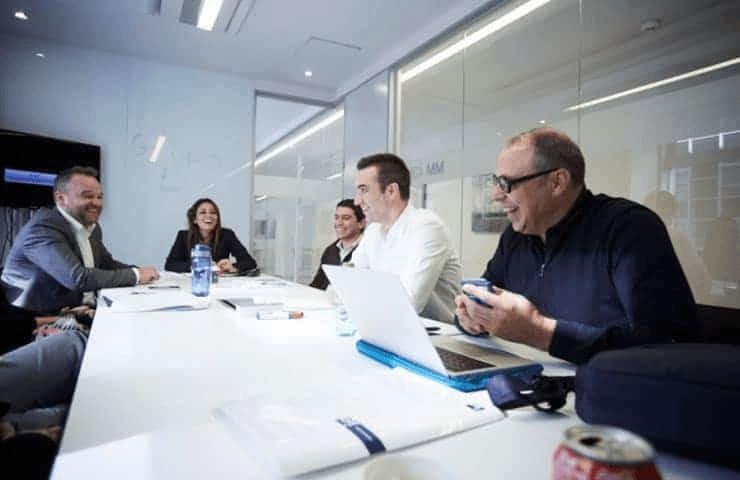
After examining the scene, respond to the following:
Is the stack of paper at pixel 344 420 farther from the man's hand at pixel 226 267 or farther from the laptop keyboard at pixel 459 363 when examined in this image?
the man's hand at pixel 226 267

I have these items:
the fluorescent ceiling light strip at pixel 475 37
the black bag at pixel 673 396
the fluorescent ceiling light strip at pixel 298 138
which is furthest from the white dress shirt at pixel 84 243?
the fluorescent ceiling light strip at pixel 475 37

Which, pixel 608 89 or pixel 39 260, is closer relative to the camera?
pixel 39 260

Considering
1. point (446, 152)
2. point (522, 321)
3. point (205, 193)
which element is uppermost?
point (446, 152)

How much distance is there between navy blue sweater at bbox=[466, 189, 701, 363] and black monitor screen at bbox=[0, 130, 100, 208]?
4.63 metres

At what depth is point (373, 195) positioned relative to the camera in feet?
7.27

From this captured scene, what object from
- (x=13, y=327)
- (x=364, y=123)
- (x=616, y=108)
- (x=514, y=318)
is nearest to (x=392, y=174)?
(x=514, y=318)

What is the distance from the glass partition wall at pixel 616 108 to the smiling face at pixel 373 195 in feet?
4.93

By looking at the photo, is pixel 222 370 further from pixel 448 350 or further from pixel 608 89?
pixel 608 89

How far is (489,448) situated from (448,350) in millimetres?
447

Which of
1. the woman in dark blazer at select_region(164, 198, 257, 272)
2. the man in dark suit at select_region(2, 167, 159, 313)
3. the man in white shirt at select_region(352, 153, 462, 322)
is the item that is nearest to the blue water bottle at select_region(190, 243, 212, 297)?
the man in dark suit at select_region(2, 167, 159, 313)

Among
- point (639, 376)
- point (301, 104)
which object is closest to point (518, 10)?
point (301, 104)

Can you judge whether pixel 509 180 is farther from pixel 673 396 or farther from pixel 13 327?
pixel 13 327

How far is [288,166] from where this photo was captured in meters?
6.07

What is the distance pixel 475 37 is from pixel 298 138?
311 cm
